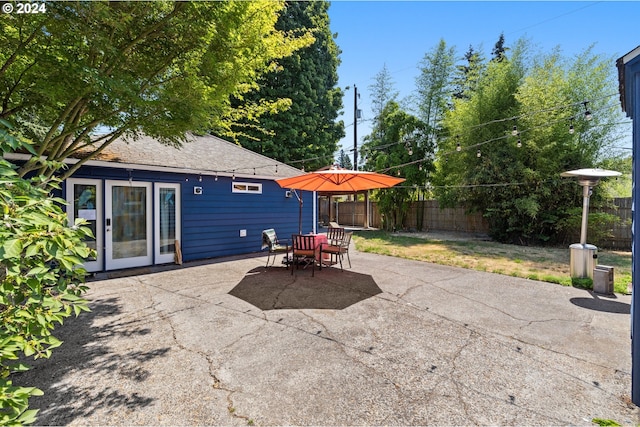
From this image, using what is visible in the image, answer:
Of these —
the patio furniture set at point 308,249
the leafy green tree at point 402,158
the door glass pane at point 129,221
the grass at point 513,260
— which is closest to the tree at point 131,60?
the door glass pane at point 129,221

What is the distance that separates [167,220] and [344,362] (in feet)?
19.6

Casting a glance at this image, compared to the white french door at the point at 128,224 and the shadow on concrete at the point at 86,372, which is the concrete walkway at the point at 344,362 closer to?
the shadow on concrete at the point at 86,372

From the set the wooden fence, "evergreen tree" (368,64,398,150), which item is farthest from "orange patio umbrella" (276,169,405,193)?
"evergreen tree" (368,64,398,150)

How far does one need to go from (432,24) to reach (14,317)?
31.0ft

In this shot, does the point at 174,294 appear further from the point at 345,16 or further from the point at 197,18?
the point at 345,16

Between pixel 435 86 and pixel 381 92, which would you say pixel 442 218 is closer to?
pixel 435 86

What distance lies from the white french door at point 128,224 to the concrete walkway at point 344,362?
1.81m

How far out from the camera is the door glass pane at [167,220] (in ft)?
22.8

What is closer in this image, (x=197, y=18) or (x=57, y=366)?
(x=57, y=366)

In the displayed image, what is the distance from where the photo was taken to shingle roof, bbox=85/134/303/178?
6.51 m

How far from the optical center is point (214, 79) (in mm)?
4023

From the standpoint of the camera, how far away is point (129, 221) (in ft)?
21.0

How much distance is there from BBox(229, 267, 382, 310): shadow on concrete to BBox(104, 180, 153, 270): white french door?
2.60 m

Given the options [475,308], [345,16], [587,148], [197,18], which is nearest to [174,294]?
[197,18]
